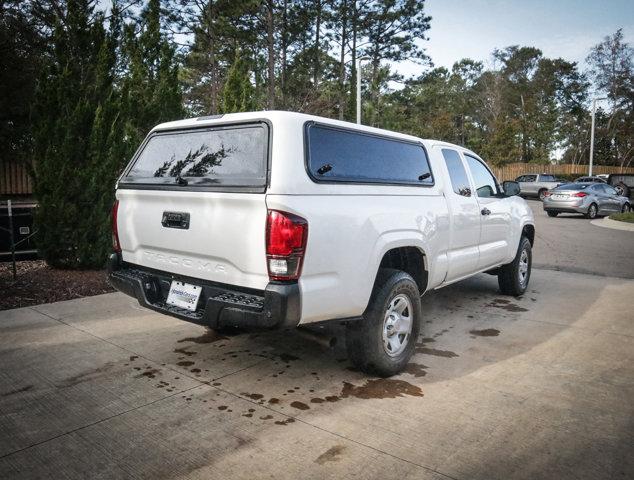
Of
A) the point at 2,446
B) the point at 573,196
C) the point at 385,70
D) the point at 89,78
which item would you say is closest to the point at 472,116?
the point at 385,70

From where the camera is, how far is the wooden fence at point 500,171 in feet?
62.4

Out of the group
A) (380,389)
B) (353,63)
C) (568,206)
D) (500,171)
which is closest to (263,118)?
(380,389)

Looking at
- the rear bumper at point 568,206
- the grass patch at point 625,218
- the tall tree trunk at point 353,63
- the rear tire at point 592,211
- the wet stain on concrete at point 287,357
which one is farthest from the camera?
the tall tree trunk at point 353,63

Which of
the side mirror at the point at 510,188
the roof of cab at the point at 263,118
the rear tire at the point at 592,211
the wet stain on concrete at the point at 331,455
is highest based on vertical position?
the roof of cab at the point at 263,118

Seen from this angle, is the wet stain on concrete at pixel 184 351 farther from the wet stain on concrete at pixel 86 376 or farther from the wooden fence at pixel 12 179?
the wooden fence at pixel 12 179

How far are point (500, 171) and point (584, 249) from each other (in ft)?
107

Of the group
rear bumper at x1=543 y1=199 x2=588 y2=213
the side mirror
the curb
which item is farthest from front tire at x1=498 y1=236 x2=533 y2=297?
rear bumper at x1=543 y1=199 x2=588 y2=213

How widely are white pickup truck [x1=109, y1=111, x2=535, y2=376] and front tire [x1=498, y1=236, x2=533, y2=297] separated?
2.16 m

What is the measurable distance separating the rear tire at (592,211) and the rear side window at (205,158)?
18728 millimetres

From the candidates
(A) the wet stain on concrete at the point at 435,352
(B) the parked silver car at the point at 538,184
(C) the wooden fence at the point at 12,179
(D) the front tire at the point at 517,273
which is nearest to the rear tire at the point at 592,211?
(B) the parked silver car at the point at 538,184

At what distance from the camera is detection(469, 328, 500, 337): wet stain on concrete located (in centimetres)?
492

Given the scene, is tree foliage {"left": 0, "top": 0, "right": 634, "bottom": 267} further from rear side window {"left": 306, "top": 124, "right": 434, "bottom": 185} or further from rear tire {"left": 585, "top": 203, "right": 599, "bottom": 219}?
rear tire {"left": 585, "top": 203, "right": 599, "bottom": 219}

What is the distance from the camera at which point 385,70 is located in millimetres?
39188

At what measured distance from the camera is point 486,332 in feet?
16.4
